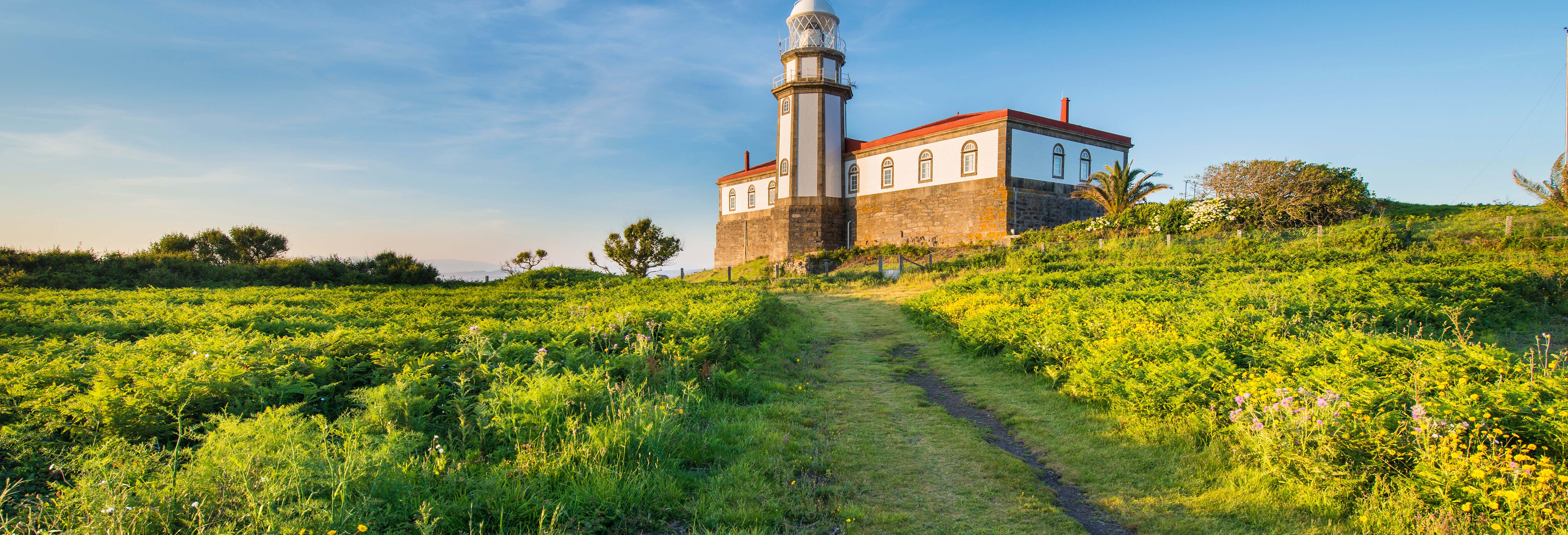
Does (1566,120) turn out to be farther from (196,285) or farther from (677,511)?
(196,285)

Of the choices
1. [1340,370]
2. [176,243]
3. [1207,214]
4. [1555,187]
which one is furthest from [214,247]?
[1555,187]

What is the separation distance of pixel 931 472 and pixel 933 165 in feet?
95.2

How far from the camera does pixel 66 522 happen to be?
294cm

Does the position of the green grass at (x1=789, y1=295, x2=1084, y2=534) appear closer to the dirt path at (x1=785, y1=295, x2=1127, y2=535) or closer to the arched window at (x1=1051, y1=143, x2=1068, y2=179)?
the dirt path at (x1=785, y1=295, x2=1127, y2=535)

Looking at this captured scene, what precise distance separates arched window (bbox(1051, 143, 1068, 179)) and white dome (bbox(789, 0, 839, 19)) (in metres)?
13.7

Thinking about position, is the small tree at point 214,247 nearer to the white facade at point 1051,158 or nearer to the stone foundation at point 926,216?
the stone foundation at point 926,216

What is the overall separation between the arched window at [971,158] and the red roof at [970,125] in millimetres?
1017

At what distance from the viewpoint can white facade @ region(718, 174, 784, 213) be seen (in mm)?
43344

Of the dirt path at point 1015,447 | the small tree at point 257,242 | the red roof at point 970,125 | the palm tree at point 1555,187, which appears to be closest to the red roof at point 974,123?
the red roof at point 970,125

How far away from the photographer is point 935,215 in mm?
32469

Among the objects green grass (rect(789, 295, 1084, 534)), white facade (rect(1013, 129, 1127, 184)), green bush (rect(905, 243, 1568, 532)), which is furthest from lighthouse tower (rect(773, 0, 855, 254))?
green grass (rect(789, 295, 1084, 534))

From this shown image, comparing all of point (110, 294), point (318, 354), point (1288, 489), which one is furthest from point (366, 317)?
point (1288, 489)

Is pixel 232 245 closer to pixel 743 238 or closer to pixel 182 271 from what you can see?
pixel 182 271

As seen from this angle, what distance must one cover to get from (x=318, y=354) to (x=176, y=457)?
1803 millimetres
